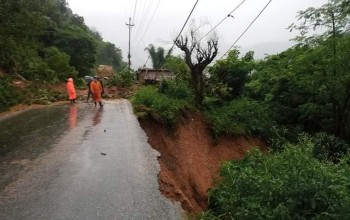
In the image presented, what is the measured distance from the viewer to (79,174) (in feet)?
23.9

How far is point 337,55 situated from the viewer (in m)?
14.9

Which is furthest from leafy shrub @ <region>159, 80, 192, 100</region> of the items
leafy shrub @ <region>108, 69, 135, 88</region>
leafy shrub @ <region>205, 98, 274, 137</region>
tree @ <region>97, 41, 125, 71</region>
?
tree @ <region>97, 41, 125, 71</region>

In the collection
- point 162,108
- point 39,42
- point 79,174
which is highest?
point 39,42

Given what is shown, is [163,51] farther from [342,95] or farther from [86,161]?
[86,161]

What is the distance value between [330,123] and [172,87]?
7.74 metres

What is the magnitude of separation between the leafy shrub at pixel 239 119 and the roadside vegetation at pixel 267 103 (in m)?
0.05

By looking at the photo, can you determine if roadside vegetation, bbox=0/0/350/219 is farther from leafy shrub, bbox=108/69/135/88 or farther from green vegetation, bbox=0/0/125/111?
leafy shrub, bbox=108/69/135/88

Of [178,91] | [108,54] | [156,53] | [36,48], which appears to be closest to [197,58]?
[178,91]

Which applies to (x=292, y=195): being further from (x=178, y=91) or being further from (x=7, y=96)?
(x=7, y=96)

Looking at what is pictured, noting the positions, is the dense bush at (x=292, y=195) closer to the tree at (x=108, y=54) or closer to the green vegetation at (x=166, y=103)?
the green vegetation at (x=166, y=103)

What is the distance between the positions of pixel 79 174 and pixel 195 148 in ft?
25.2

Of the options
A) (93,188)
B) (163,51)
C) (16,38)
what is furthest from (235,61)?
(163,51)

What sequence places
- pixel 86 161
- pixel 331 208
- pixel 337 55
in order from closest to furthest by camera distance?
pixel 331 208 → pixel 86 161 → pixel 337 55

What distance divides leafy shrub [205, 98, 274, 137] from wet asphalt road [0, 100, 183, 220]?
5101mm
